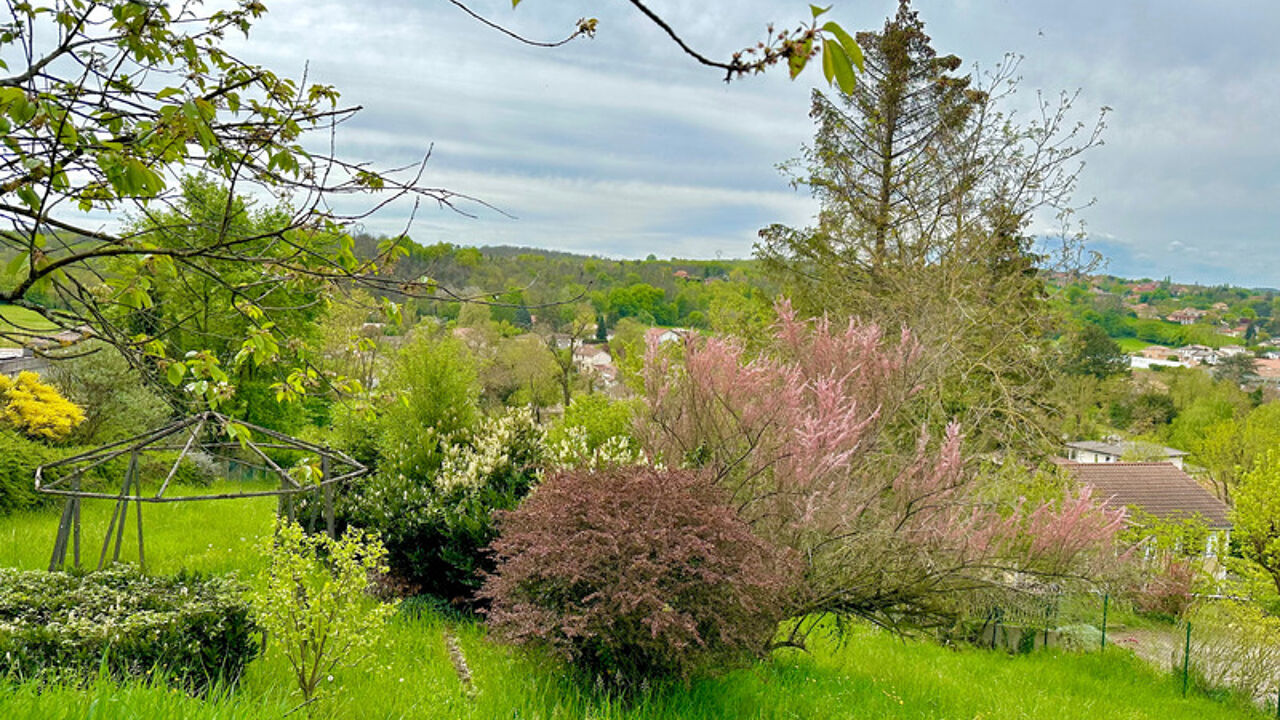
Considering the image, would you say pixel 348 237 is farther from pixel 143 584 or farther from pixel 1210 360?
pixel 1210 360

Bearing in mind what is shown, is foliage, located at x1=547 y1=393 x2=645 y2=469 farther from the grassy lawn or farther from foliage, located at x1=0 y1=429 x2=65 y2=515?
foliage, located at x1=0 y1=429 x2=65 y2=515

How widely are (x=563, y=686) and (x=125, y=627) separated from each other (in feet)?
7.53

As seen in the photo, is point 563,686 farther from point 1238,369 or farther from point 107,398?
point 1238,369

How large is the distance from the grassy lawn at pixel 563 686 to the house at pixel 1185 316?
81572mm

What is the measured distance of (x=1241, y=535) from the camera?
12.6m

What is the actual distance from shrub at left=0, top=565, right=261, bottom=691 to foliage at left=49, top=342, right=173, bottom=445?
11.1 meters

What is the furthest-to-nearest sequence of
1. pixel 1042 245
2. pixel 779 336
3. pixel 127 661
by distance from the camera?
pixel 1042 245 → pixel 779 336 → pixel 127 661

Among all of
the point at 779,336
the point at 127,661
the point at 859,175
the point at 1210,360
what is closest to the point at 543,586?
the point at 127,661

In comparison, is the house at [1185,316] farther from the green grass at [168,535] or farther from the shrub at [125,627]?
Answer: the shrub at [125,627]

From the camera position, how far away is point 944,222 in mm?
12070

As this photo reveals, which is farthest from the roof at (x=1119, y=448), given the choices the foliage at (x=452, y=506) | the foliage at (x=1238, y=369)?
the foliage at (x=452, y=506)

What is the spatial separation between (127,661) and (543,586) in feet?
6.80

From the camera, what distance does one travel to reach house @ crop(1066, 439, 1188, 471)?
3456cm

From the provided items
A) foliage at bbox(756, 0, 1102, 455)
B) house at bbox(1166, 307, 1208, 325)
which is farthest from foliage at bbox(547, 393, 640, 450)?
house at bbox(1166, 307, 1208, 325)
